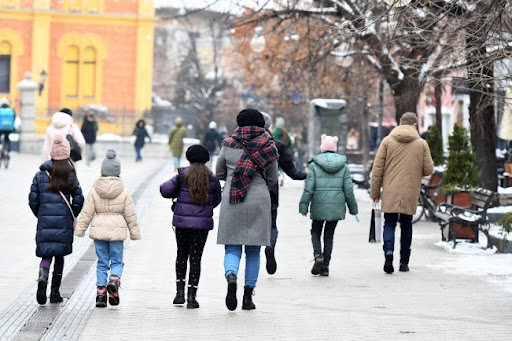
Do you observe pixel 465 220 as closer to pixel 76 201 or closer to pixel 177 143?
pixel 76 201

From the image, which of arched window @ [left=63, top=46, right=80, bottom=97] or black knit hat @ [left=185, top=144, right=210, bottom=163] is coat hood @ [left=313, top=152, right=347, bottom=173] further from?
arched window @ [left=63, top=46, right=80, bottom=97]

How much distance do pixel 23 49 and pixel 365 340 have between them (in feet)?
164

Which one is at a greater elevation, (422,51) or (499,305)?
(422,51)

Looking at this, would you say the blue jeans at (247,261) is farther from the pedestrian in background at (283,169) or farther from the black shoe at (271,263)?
the black shoe at (271,263)

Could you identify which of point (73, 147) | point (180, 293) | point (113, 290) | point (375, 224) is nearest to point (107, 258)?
point (113, 290)

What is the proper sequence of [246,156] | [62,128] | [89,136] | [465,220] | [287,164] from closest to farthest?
[246,156] → [287,164] → [465,220] → [62,128] → [89,136]

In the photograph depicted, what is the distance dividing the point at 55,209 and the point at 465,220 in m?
6.90

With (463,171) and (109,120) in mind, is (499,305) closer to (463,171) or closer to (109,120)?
(463,171)

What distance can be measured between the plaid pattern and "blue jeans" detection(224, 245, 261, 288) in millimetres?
426

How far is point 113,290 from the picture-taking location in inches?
395

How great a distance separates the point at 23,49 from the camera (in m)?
56.9

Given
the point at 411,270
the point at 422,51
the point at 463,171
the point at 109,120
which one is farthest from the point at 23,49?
the point at 411,270

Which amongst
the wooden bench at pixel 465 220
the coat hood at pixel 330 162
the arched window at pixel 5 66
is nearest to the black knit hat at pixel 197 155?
the coat hood at pixel 330 162

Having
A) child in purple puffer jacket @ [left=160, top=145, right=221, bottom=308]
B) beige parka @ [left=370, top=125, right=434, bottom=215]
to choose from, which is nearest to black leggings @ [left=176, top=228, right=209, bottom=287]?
child in purple puffer jacket @ [left=160, top=145, right=221, bottom=308]
